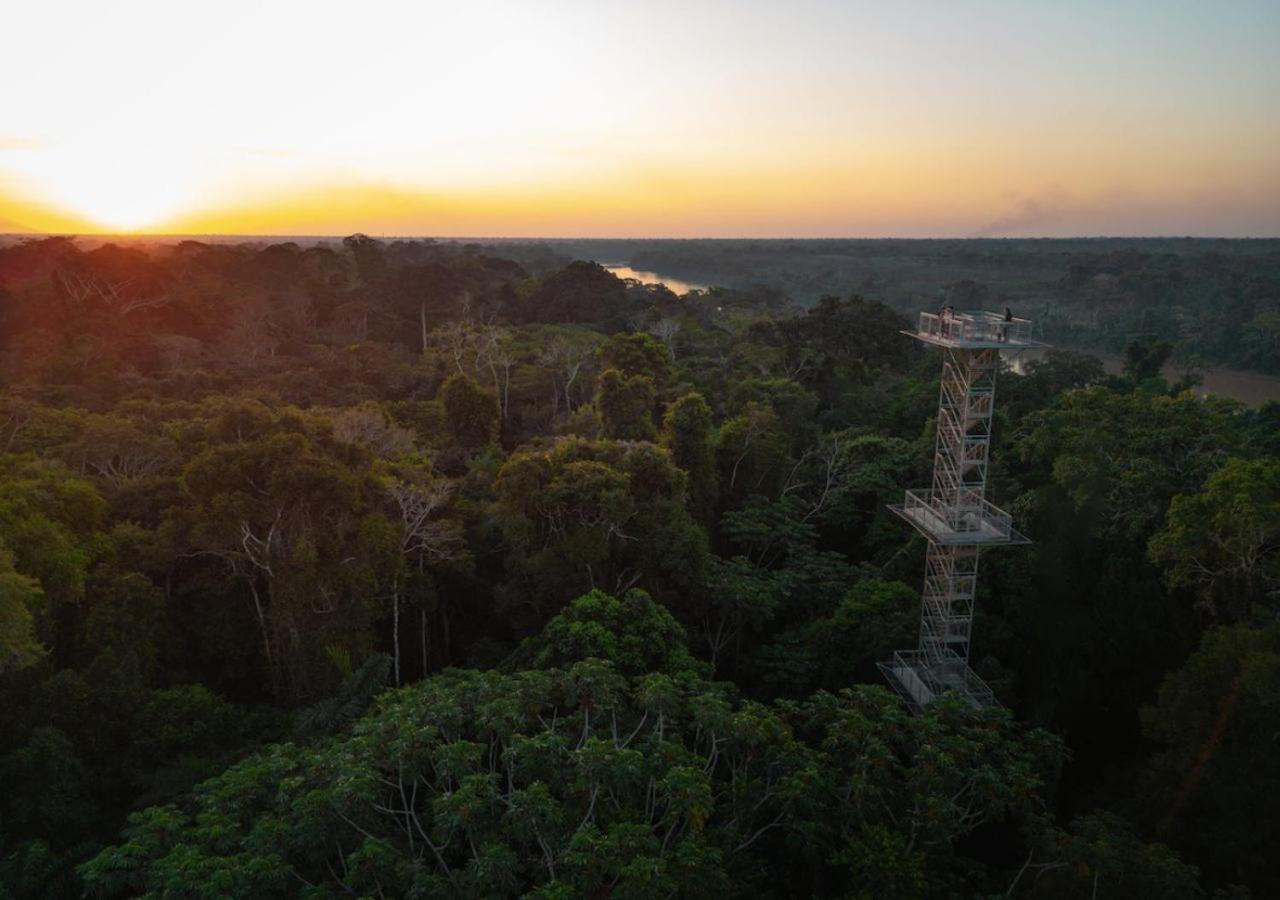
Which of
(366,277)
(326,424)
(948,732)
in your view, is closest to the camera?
(948,732)

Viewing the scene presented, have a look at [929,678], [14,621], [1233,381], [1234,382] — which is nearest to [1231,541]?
[929,678]

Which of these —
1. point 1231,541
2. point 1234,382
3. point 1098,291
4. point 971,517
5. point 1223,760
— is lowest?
point 1234,382

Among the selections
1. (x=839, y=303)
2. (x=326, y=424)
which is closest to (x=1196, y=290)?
(x=839, y=303)

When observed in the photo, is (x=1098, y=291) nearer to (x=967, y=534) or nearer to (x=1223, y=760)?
(x=967, y=534)

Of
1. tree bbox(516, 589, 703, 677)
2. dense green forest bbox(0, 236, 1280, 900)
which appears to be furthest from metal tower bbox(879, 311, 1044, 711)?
tree bbox(516, 589, 703, 677)

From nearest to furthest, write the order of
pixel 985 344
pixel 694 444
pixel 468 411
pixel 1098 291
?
1. pixel 985 344
2. pixel 694 444
3. pixel 468 411
4. pixel 1098 291

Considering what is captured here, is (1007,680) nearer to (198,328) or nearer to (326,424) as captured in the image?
(326,424)
